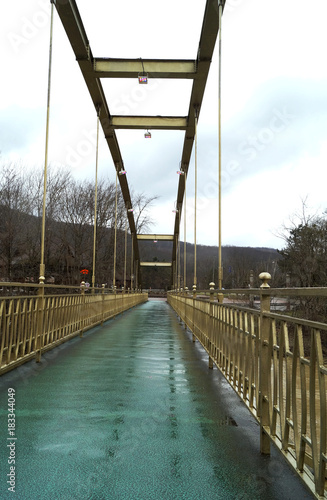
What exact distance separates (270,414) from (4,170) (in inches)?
808

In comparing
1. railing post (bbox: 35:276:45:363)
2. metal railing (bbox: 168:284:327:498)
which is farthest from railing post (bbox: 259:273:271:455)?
railing post (bbox: 35:276:45:363)

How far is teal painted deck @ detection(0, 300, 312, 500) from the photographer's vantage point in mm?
1690

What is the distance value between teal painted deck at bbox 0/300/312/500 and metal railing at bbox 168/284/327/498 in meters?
0.20

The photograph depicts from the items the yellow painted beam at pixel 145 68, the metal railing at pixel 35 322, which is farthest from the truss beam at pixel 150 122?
the metal railing at pixel 35 322

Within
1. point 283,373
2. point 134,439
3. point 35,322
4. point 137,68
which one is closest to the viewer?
point 283,373

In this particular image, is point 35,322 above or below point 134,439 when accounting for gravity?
above

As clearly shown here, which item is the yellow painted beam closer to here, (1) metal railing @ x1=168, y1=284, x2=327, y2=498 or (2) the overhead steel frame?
(2) the overhead steel frame

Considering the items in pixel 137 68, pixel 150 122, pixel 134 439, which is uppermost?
pixel 150 122

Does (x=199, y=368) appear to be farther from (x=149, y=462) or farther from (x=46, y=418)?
(x=149, y=462)

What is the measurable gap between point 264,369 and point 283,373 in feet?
0.33

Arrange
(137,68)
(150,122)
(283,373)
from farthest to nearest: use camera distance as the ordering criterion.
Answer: (150,122) → (137,68) → (283,373)

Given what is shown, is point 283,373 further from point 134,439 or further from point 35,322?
point 35,322

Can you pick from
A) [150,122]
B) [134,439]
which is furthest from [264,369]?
[150,122]

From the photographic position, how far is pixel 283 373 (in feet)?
6.56
